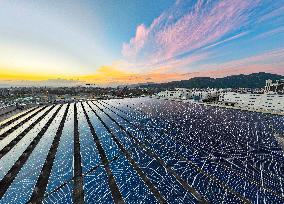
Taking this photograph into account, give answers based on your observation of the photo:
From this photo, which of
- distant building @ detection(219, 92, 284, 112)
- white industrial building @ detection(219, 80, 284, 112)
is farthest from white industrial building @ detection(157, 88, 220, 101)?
distant building @ detection(219, 92, 284, 112)

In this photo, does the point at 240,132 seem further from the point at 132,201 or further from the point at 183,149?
the point at 132,201

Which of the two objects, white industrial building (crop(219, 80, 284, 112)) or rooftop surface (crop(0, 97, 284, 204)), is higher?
rooftop surface (crop(0, 97, 284, 204))

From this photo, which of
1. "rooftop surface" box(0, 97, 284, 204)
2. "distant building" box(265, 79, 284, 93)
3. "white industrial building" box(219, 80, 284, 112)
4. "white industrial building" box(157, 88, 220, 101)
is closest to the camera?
"rooftop surface" box(0, 97, 284, 204)

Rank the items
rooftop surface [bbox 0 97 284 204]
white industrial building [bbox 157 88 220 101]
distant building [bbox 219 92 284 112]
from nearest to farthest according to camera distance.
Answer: rooftop surface [bbox 0 97 284 204] → distant building [bbox 219 92 284 112] → white industrial building [bbox 157 88 220 101]

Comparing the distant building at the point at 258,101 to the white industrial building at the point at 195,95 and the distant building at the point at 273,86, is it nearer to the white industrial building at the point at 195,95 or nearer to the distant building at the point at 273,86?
the white industrial building at the point at 195,95

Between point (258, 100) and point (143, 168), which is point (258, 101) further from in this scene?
point (143, 168)

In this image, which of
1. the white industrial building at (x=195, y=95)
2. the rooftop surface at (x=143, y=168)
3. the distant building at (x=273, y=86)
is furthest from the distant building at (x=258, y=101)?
the rooftop surface at (x=143, y=168)

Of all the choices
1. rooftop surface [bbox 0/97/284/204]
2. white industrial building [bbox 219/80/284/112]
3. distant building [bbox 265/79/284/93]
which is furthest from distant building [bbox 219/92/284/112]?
rooftop surface [bbox 0/97/284/204]

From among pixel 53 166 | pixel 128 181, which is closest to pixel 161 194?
pixel 128 181

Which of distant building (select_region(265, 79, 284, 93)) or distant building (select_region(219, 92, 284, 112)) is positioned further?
distant building (select_region(265, 79, 284, 93))

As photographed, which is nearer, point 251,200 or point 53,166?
point 251,200

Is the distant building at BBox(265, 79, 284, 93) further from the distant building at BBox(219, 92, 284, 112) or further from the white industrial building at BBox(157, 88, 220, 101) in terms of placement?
the distant building at BBox(219, 92, 284, 112)
